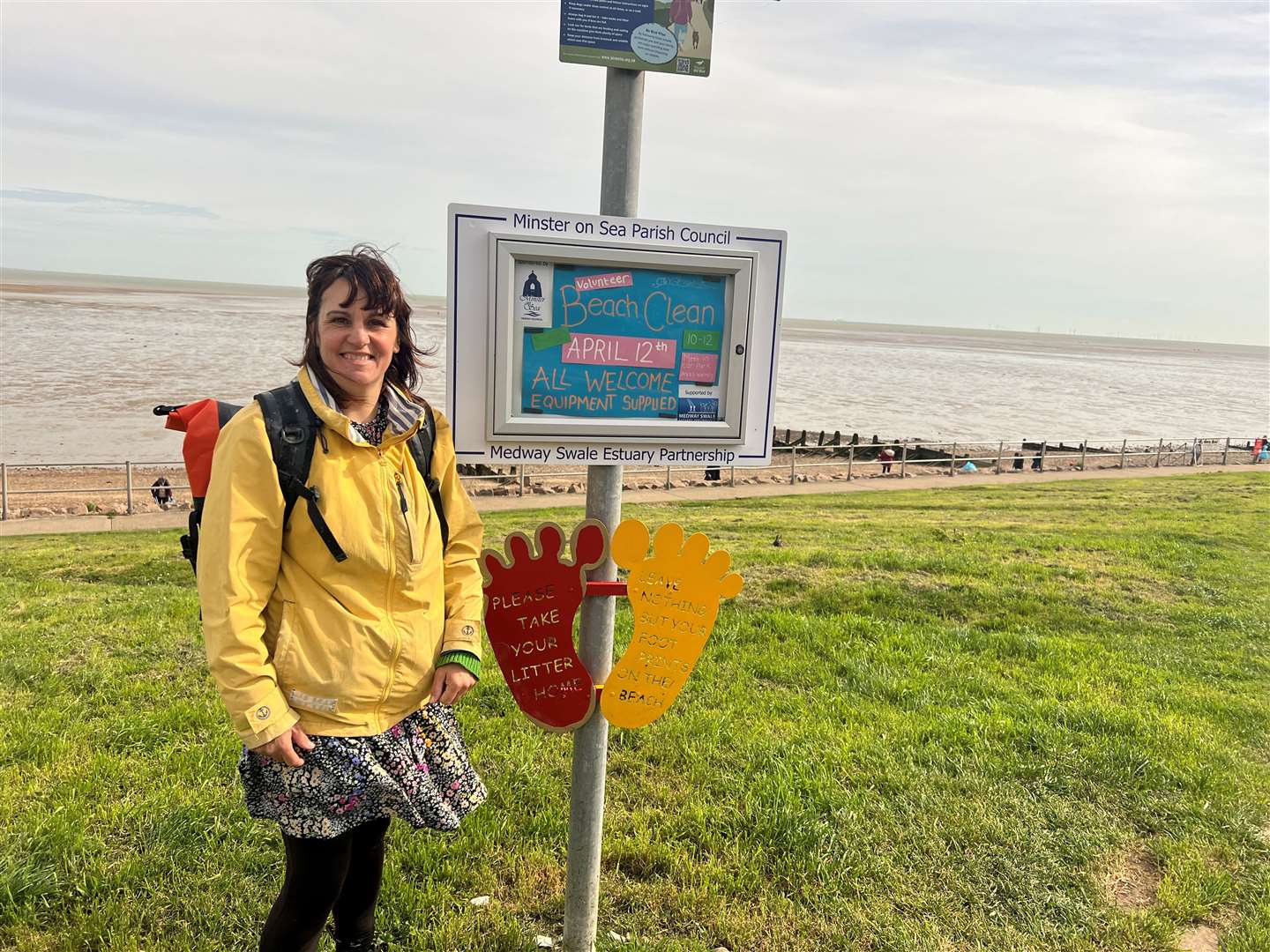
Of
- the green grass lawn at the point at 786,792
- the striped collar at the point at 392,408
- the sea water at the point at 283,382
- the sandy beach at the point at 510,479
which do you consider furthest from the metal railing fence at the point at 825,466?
the striped collar at the point at 392,408

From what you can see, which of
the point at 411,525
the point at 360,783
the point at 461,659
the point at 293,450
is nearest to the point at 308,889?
the point at 360,783

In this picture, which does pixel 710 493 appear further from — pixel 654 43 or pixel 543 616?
pixel 654 43

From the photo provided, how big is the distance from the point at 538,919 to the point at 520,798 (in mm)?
595

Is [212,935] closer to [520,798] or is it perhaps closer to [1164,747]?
[520,798]

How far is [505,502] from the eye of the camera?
16.0 metres

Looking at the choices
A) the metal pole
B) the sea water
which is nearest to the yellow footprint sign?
the metal pole

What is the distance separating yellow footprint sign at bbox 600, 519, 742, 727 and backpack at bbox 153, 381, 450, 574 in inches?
28.6

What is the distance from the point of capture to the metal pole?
1952mm

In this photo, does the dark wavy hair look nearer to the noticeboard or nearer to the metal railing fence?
the noticeboard

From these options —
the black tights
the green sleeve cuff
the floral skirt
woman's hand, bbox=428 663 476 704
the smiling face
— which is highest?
the smiling face

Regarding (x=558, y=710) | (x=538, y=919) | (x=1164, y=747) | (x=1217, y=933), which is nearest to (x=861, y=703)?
(x=1164, y=747)

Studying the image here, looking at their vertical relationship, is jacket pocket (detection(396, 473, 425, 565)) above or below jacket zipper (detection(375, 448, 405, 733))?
above

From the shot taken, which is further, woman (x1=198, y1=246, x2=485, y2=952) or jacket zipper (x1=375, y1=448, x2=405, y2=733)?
jacket zipper (x1=375, y1=448, x2=405, y2=733)

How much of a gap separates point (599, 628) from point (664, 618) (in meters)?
0.19
